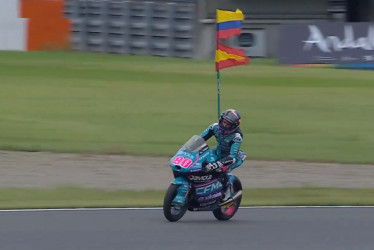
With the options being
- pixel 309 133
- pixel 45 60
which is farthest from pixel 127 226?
pixel 45 60

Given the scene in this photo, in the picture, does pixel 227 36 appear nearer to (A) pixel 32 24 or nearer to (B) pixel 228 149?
(B) pixel 228 149

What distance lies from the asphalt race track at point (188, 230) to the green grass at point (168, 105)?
631 cm

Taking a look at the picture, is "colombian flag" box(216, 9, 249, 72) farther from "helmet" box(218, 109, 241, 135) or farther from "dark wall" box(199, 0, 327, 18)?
"dark wall" box(199, 0, 327, 18)

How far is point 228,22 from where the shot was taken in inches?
550

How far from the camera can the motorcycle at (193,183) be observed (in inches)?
446

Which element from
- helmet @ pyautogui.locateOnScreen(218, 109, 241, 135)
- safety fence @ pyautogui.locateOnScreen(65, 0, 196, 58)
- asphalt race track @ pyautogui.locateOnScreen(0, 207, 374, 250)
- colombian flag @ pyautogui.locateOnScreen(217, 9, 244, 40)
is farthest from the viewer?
safety fence @ pyautogui.locateOnScreen(65, 0, 196, 58)

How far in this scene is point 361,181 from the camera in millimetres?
16516

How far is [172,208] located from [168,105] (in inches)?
565

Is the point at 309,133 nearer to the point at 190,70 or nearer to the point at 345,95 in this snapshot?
the point at 345,95

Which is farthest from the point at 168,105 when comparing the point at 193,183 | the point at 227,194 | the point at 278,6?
the point at 278,6

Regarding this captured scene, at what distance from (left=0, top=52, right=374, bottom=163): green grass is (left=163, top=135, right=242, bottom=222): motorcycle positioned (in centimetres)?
714

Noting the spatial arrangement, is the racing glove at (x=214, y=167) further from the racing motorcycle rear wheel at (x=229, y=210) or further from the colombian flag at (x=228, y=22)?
the colombian flag at (x=228, y=22)

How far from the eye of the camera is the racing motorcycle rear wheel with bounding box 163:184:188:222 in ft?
37.1

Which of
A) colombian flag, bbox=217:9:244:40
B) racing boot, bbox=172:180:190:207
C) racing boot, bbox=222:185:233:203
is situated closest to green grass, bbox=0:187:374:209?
racing boot, bbox=222:185:233:203
